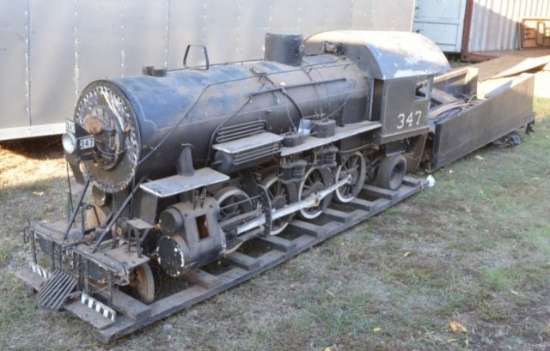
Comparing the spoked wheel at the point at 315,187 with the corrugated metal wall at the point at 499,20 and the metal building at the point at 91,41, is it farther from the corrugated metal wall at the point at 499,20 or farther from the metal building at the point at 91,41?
the corrugated metal wall at the point at 499,20

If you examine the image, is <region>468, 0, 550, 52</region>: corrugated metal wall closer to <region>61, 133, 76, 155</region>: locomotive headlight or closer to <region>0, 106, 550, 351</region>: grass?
<region>0, 106, 550, 351</region>: grass

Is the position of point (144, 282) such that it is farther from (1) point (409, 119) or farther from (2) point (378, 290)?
(1) point (409, 119)

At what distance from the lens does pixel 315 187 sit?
6.16m

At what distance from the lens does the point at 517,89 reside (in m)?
9.31

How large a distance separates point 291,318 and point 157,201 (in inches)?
51.8

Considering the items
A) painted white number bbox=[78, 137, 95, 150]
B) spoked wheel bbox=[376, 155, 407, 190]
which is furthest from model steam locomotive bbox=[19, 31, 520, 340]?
spoked wheel bbox=[376, 155, 407, 190]

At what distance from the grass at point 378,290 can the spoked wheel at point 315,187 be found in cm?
39

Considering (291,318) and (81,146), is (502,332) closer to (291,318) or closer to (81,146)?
(291,318)

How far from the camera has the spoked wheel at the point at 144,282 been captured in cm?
454

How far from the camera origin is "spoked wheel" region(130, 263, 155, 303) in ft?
14.9

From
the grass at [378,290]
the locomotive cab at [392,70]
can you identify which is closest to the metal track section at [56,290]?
the grass at [378,290]

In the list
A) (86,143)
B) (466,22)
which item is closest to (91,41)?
(86,143)

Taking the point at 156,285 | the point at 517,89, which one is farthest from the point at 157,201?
the point at 517,89

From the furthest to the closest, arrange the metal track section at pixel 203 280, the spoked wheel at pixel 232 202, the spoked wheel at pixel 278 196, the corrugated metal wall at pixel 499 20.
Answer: the corrugated metal wall at pixel 499 20 < the spoked wheel at pixel 278 196 < the spoked wheel at pixel 232 202 < the metal track section at pixel 203 280
